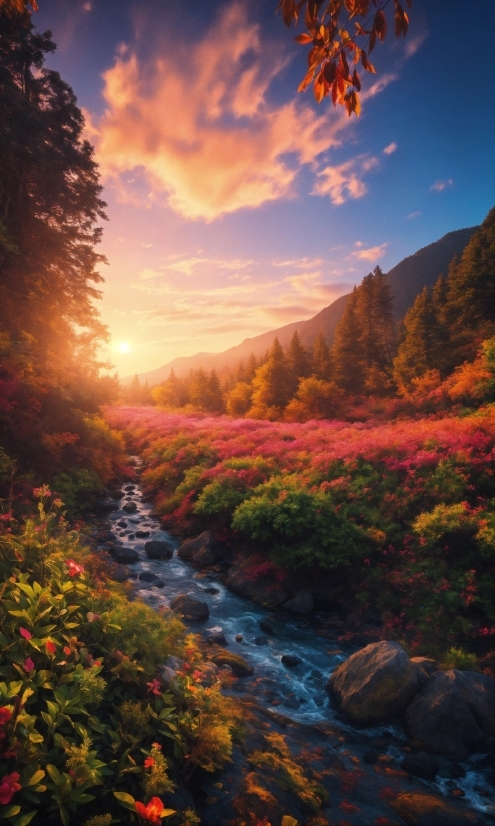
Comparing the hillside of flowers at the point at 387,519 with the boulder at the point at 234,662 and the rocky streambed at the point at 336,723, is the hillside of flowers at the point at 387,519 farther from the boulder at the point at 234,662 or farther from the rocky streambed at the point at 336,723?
the boulder at the point at 234,662

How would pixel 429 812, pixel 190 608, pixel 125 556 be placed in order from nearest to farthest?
pixel 429 812 → pixel 190 608 → pixel 125 556

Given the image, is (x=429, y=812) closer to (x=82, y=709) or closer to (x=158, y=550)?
(x=82, y=709)

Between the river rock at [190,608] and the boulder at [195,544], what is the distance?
3188 mm

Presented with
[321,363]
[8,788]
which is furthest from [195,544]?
[321,363]

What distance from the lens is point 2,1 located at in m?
2.71

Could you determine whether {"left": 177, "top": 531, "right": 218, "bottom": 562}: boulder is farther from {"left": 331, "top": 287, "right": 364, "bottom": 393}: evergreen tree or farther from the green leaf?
{"left": 331, "top": 287, "right": 364, "bottom": 393}: evergreen tree

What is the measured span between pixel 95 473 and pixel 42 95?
18.1m

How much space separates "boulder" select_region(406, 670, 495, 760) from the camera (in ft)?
19.6

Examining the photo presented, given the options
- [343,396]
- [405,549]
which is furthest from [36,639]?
[343,396]

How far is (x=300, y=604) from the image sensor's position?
Result: 10.1 m

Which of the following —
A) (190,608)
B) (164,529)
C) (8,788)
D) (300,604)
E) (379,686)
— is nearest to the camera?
(8,788)

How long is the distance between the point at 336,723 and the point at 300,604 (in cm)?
360

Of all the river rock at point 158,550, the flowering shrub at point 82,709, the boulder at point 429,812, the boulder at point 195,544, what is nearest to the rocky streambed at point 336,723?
the boulder at point 429,812

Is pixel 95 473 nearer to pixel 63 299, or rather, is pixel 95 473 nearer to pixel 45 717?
pixel 63 299
